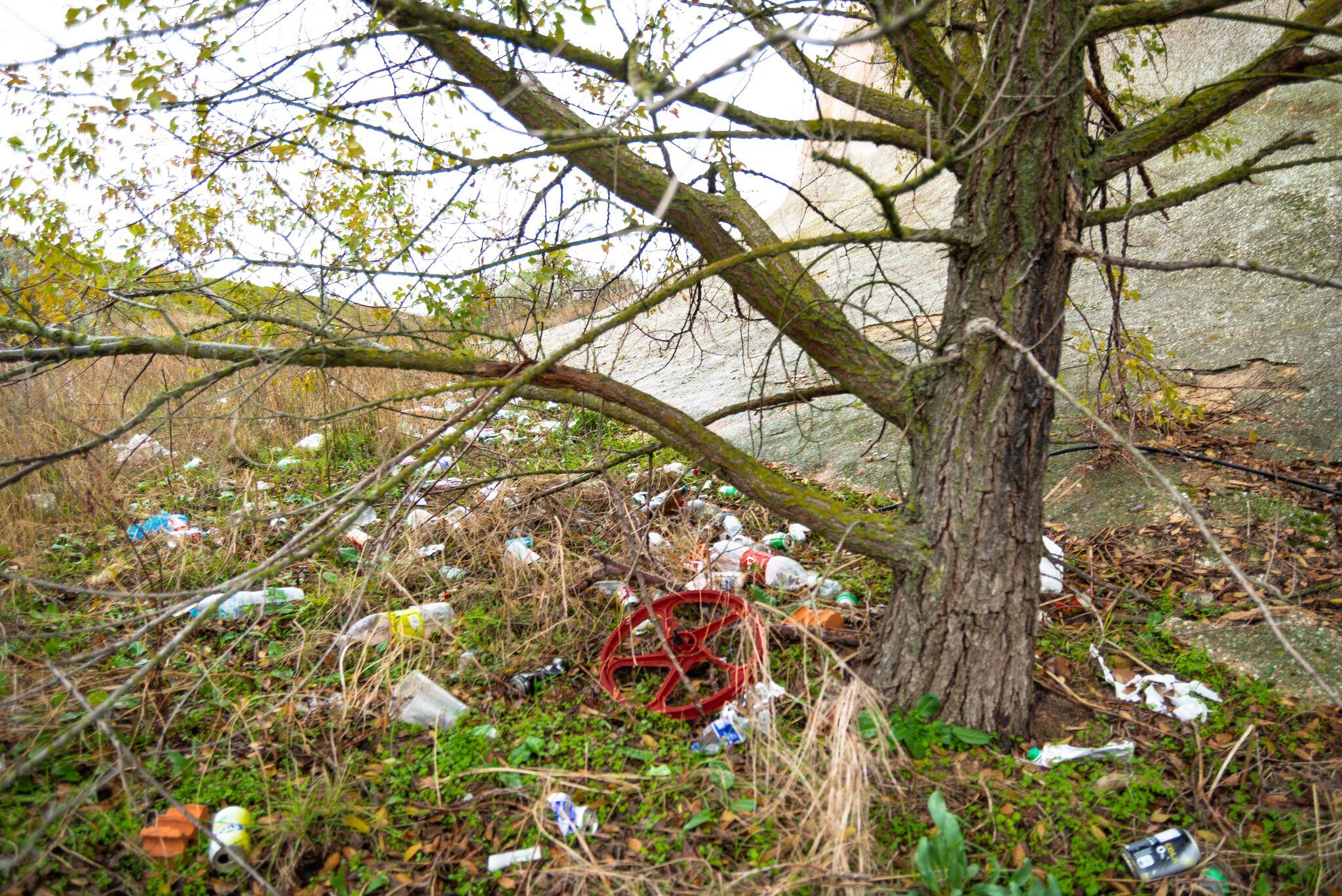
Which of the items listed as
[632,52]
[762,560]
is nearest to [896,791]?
[762,560]

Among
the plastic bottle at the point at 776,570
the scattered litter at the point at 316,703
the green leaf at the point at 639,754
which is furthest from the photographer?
the plastic bottle at the point at 776,570

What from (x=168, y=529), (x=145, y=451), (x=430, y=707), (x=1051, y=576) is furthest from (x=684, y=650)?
(x=145, y=451)

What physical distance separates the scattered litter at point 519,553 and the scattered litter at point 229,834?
51.2 inches

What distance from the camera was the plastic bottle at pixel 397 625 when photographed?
9.34ft

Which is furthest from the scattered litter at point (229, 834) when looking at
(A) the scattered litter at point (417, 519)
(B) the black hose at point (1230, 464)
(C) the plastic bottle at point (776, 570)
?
(B) the black hose at point (1230, 464)

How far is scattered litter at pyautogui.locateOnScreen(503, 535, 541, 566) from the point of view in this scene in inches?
128

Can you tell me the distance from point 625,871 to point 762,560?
1461mm

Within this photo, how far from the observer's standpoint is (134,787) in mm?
2266

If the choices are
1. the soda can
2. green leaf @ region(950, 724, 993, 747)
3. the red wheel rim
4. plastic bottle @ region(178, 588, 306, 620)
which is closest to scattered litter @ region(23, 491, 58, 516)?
plastic bottle @ region(178, 588, 306, 620)

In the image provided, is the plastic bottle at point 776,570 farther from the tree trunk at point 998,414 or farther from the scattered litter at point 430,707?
the scattered litter at point 430,707

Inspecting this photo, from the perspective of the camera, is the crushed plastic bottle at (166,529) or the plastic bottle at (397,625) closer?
the plastic bottle at (397,625)

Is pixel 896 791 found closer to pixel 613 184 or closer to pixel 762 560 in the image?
pixel 762 560

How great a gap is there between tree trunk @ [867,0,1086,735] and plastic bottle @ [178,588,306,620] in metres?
2.34

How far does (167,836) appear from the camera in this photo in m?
2.04
